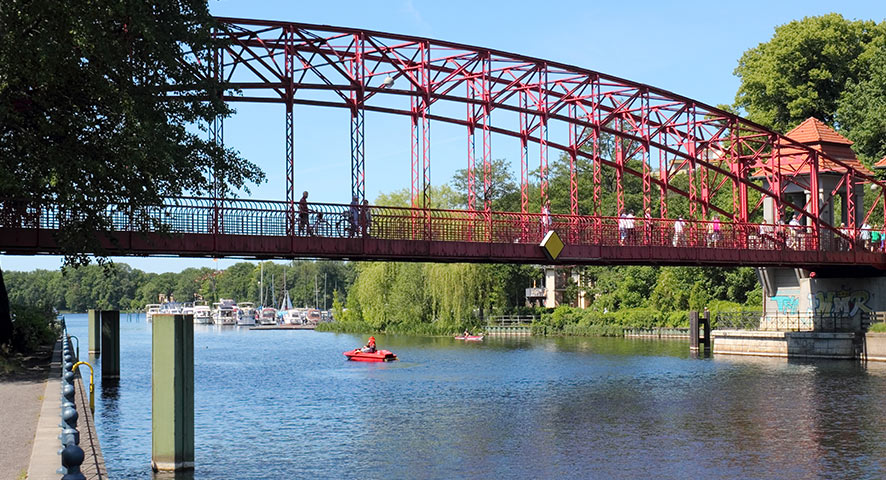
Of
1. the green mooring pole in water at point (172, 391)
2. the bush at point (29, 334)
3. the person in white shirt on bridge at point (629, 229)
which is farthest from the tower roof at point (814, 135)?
the green mooring pole in water at point (172, 391)

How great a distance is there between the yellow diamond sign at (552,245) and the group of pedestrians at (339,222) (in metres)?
Answer: 7.10

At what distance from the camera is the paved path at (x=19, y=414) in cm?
1602

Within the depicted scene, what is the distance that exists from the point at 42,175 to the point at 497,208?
3068 inches

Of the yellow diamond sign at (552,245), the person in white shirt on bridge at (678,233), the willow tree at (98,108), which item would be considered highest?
the willow tree at (98,108)

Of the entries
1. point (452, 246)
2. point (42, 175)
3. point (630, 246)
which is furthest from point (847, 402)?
point (42, 175)

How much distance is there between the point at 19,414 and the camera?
2088 centimetres

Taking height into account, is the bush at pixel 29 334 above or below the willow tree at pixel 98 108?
below

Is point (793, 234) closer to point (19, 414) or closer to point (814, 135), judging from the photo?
point (814, 135)

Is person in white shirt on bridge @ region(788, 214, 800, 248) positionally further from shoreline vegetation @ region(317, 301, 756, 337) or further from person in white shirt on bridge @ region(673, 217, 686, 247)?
shoreline vegetation @ region(317, 301, 756, 337)

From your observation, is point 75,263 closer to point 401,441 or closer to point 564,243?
point 401,441

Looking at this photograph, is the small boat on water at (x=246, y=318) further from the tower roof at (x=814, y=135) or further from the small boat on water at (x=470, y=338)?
the tower roof at (x=814, y=135)

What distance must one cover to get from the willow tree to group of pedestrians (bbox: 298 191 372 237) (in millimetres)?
4286

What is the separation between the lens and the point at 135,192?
2858cm

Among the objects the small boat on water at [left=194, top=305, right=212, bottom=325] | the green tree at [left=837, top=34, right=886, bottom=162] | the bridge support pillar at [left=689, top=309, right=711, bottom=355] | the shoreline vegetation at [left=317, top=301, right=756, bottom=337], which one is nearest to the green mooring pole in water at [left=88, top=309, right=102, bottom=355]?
the bridge support pillar at [left=689, top=309, right=711, bottom=355]
